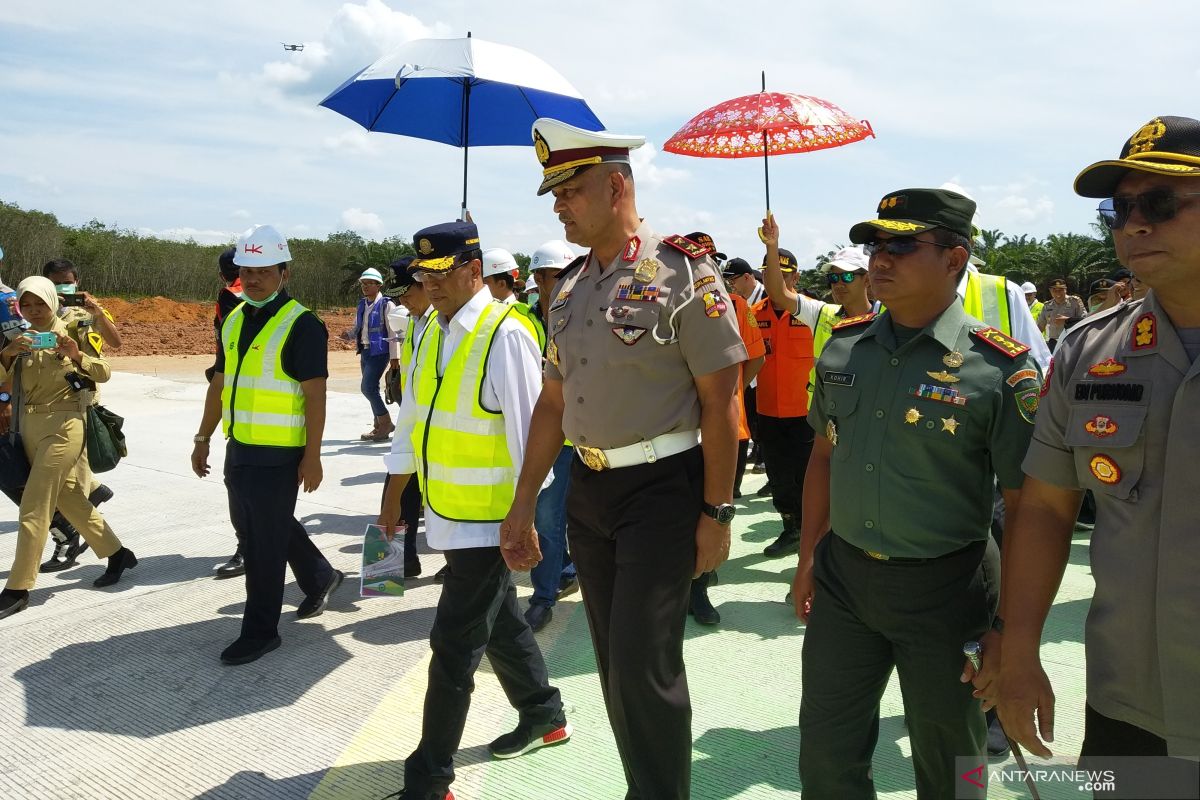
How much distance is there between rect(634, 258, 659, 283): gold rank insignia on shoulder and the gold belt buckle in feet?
1.69

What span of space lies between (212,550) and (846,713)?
501cm

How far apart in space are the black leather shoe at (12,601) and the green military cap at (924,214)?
4865 mm

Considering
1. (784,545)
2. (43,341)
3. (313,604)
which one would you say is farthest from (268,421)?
(784,545)

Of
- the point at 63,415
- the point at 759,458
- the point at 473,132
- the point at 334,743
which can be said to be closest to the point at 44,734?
the point at 334,743

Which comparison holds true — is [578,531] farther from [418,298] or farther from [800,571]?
[418,298]

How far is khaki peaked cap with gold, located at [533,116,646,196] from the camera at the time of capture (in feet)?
8.83

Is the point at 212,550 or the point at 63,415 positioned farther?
the point at 212,550

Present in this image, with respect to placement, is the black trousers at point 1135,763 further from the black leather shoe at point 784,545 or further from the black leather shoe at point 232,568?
the black leather shoe at point 232,568

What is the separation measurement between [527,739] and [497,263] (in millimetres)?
3323

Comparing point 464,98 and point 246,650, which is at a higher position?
point 464,98

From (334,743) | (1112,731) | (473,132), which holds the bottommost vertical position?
(334,743)

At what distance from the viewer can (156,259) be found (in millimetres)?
40625

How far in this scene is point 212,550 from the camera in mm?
6133

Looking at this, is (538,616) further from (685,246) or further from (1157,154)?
(1157,154)
